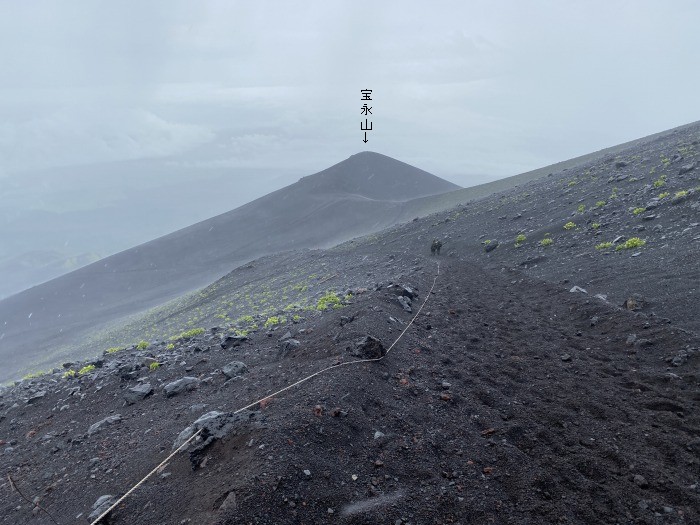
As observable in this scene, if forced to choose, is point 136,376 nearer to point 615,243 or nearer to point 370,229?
point 615,243

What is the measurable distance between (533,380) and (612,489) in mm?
2765

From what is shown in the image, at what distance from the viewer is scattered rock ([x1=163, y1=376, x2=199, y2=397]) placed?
28.2ft

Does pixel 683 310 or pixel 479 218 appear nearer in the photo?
pixel 683 310

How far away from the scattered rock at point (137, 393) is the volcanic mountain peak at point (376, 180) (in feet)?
217

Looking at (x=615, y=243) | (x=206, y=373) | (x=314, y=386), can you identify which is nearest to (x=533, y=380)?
(x=314, y=386)

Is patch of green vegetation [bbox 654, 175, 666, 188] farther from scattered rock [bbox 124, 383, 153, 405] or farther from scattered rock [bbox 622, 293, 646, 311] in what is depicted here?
scattered rock [bbox 124, 383, 153, 405]

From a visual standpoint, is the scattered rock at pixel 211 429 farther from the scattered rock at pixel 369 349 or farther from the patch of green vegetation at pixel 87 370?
the patch of green vegetation at pixel 87 370

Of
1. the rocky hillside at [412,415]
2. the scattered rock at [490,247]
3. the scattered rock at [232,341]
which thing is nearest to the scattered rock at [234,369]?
the rocky hillside at [412,415]

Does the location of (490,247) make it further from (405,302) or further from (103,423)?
(103,423)

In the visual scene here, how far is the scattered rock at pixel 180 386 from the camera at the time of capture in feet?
28.2

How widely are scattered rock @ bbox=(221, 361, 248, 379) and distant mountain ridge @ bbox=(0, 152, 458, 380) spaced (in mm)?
37584

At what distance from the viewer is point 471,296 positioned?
14.0 meters

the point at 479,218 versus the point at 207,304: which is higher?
the point at 479,218

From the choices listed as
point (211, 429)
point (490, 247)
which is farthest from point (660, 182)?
point (211, 429)
